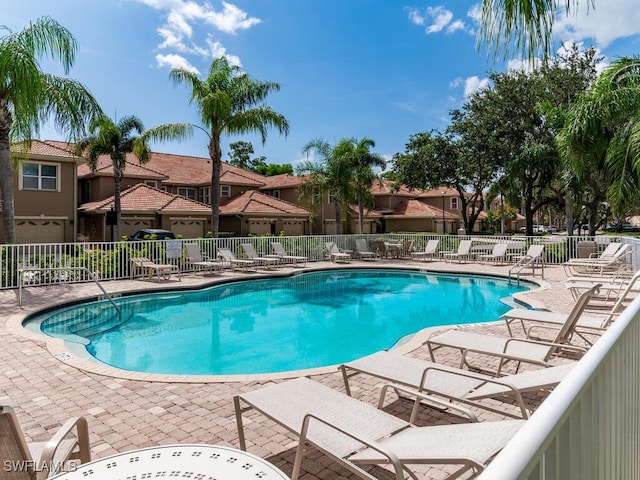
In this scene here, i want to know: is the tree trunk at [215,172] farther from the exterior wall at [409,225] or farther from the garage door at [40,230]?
the exterior wall at [409,225]

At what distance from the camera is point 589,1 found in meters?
2.57

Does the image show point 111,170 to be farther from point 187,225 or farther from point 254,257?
point 254,257

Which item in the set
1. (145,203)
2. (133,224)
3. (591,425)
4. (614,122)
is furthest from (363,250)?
(591,425)

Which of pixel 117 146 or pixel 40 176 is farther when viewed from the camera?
pixel 117 146

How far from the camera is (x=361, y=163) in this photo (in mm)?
27688

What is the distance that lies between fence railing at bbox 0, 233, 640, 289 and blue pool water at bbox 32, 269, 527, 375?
225 centimetres

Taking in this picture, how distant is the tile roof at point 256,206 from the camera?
2931 centimetres

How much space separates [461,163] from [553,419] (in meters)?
31.5

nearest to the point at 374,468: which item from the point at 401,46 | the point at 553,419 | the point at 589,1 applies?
the point at 553,419

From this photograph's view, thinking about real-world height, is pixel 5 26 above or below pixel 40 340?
above

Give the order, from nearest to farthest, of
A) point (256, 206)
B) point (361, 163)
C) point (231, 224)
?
point (361, 163) → point (256, 206) → point (231, 224)

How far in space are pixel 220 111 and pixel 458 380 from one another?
61.6 ft

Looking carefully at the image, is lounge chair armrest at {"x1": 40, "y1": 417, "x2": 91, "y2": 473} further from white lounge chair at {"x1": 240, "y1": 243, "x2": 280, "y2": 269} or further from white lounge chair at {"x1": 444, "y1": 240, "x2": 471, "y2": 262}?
white lounge chair at {"x1": 444, "y1": 240, "x2": 471, "y2": 262}

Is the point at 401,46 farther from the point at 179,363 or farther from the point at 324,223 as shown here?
the point at 324,223
